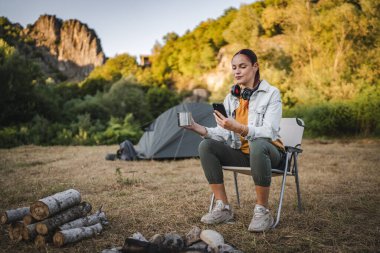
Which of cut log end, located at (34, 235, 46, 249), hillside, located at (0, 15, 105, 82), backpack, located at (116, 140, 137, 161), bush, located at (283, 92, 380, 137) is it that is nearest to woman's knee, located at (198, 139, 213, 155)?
cut log end, located at (34, 235, 46, 249)

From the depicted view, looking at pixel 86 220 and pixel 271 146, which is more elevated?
pixel 271 146

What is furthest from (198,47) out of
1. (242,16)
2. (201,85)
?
(242,16)

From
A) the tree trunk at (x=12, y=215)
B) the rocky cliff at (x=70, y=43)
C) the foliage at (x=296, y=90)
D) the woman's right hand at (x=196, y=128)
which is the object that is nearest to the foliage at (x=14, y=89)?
the foliage at (x=296, y=90)

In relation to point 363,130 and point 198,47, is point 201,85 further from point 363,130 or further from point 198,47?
point 363,130

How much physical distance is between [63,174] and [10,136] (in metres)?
8.38

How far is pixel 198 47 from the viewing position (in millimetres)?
40375

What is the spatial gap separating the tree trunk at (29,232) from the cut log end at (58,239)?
24 centimetres

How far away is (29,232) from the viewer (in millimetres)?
2438

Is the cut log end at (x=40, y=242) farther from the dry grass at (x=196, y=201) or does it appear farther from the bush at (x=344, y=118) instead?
the bush at (x=344, y=118)

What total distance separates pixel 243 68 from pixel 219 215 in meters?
1.45

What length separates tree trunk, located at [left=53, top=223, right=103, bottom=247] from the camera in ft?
7.64

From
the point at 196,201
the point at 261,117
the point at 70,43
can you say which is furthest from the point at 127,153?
the point at 70,43

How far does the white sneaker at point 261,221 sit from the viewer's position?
2.64 m

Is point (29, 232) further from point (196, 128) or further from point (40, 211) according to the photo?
point (196, 128)
